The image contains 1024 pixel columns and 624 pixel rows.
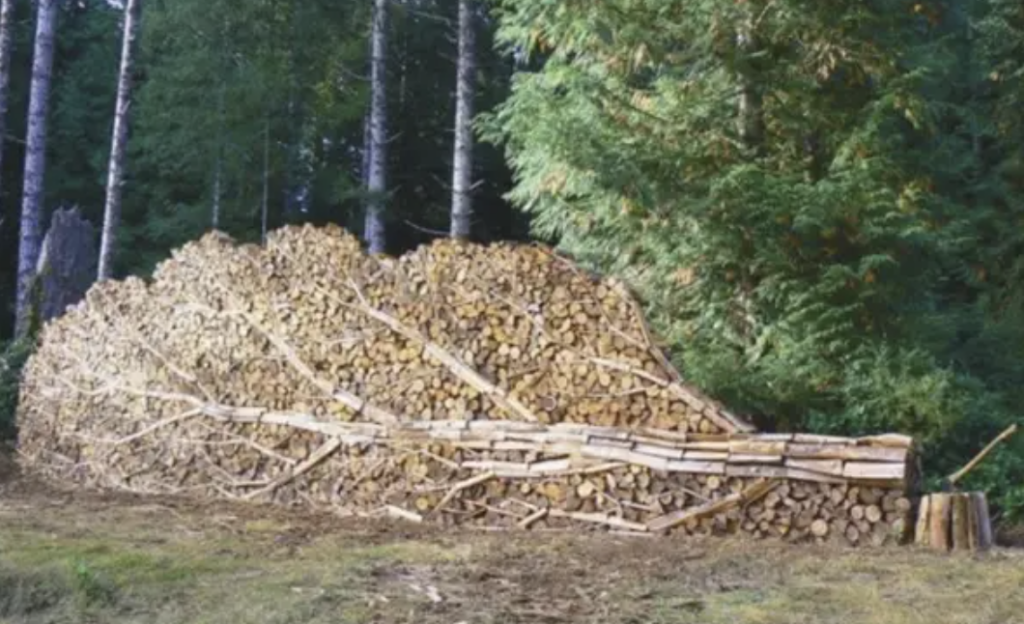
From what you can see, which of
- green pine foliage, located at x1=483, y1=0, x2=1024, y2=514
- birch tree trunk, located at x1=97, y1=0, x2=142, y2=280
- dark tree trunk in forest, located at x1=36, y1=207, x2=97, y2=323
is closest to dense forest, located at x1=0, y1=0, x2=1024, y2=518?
green pine foliage, located at x1=483, y1=0, x2=1024, y2=514

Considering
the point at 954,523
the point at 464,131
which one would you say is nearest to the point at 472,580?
the point at 954,523

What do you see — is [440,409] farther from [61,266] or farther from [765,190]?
[61,266]

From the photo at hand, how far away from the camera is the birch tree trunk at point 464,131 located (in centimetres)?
1058

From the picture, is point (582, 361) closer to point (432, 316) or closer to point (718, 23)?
point (432, 316)

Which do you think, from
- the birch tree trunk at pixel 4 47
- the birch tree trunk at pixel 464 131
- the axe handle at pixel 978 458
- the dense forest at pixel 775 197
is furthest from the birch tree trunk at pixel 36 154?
the axe handle at pixel 978 458

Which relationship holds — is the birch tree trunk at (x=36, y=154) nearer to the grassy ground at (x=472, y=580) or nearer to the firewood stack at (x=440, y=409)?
the firewood stack at (x=440, y=409)

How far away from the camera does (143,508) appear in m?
6.25

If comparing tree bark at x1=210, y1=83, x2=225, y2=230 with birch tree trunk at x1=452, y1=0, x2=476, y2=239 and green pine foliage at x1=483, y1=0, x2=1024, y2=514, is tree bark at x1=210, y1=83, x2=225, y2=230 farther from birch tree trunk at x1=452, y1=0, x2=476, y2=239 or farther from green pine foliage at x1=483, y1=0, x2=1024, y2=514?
green pine foliage at x1=483, y1=0, x2=1024, y2=514

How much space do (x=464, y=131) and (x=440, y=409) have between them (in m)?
5.55

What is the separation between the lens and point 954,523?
4.56m

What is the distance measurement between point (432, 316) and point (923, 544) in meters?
2.94

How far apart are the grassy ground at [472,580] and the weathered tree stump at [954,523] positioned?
164mm

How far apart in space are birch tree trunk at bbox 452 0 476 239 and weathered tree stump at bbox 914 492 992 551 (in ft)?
20.2

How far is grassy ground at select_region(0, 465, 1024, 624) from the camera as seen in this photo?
350 cm
